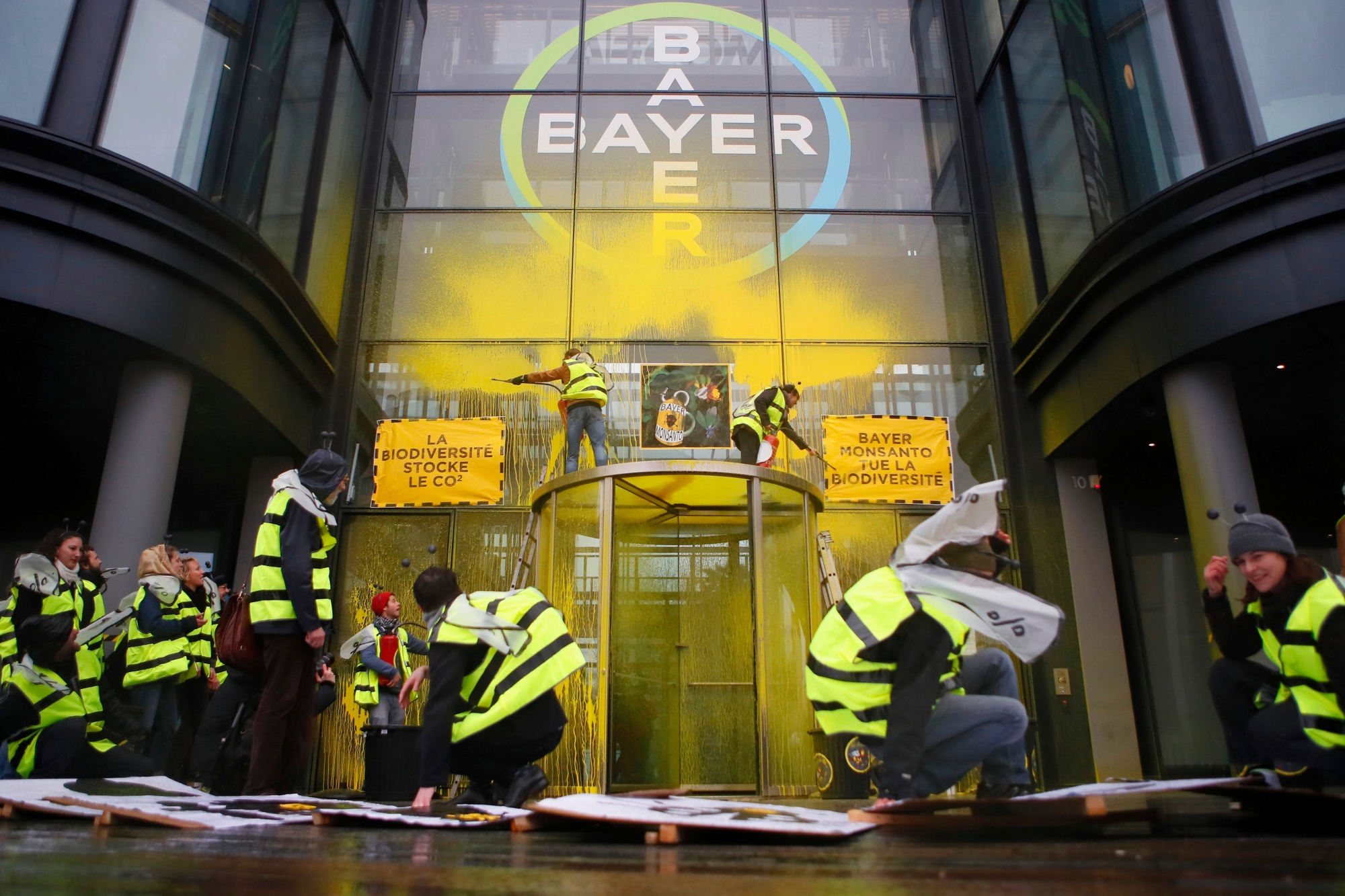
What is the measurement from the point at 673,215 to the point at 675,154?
3.25 ft

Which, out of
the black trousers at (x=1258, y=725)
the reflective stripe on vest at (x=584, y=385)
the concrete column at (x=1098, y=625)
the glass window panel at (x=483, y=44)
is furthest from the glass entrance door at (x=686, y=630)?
the glass window panel at (x=483, y=44)

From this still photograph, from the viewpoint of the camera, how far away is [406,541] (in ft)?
33.4

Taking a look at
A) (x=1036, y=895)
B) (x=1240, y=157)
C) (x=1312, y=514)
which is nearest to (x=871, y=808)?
(x=1036, y=895)

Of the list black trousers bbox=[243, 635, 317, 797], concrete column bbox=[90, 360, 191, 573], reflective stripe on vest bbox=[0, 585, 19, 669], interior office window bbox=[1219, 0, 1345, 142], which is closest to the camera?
black trousers bbox=[243, 635, 317, 797]

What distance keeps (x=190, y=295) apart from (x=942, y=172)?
9167mm

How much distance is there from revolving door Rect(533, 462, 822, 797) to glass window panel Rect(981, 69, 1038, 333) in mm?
4880

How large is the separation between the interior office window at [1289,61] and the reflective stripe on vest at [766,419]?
4646 millimetres

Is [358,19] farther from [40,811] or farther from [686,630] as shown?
[40,811]

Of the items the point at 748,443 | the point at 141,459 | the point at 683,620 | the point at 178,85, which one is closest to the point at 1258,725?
the point at 683,620

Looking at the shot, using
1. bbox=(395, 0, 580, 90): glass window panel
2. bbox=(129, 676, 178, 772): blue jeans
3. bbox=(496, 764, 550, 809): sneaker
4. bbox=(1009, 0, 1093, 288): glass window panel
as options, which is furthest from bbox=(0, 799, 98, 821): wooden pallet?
bbox=(395, 0, 580, 90): glass window panel

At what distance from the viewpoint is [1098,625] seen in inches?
383

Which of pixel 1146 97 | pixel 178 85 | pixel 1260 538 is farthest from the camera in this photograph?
pixel 1146 97

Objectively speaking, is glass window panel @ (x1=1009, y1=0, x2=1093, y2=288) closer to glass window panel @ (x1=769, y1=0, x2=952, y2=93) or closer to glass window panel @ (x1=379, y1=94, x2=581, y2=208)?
glass window panel @ (x1=769, y1=0, x2=952, y2=93)

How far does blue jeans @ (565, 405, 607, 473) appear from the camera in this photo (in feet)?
30.1
